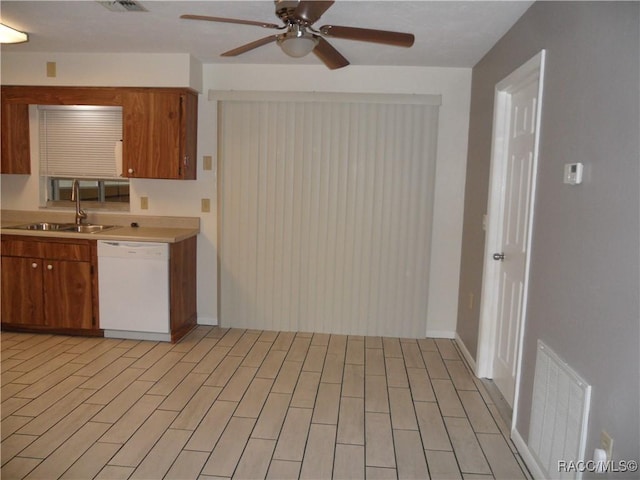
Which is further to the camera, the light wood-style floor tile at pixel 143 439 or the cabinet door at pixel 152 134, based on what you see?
the cabinet door at pixel 152 134

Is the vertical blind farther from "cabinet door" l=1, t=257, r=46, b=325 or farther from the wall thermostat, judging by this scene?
the wall thermostat

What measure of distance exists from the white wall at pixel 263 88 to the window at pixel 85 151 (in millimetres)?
209

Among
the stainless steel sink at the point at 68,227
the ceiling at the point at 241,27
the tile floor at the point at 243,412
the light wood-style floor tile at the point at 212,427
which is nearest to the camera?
the tile floor at the point at 243,412

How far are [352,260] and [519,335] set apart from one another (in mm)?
1895

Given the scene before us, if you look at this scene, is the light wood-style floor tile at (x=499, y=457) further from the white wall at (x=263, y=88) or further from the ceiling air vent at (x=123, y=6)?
the ceiling air vent at (x=123, y=6)

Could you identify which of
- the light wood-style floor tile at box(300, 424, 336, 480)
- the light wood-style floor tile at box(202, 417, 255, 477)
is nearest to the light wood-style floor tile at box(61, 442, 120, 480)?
the light wood-style floor tile at box(202, 417, 255, 477)

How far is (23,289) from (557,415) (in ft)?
13.8

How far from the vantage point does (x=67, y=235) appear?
4.01 meters

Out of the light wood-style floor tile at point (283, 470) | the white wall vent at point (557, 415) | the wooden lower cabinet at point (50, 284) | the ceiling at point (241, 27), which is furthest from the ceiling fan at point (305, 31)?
the wooden lower cabinet at point (50, 284)

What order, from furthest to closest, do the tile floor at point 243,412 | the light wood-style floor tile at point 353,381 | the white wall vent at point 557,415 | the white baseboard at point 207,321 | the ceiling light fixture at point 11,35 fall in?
the white baseboard at point 207,321 < the ceiling light fixture at point 11,35 < the light wood-style floor tile at point 353,381 < the tile floor at point 243,412 < the white wall vent at point 557,415

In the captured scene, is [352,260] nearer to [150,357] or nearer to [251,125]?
[251,125]

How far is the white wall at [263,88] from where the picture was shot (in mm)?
4152

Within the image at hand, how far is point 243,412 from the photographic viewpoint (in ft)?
9.71

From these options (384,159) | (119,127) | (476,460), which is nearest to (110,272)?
(119,127)
